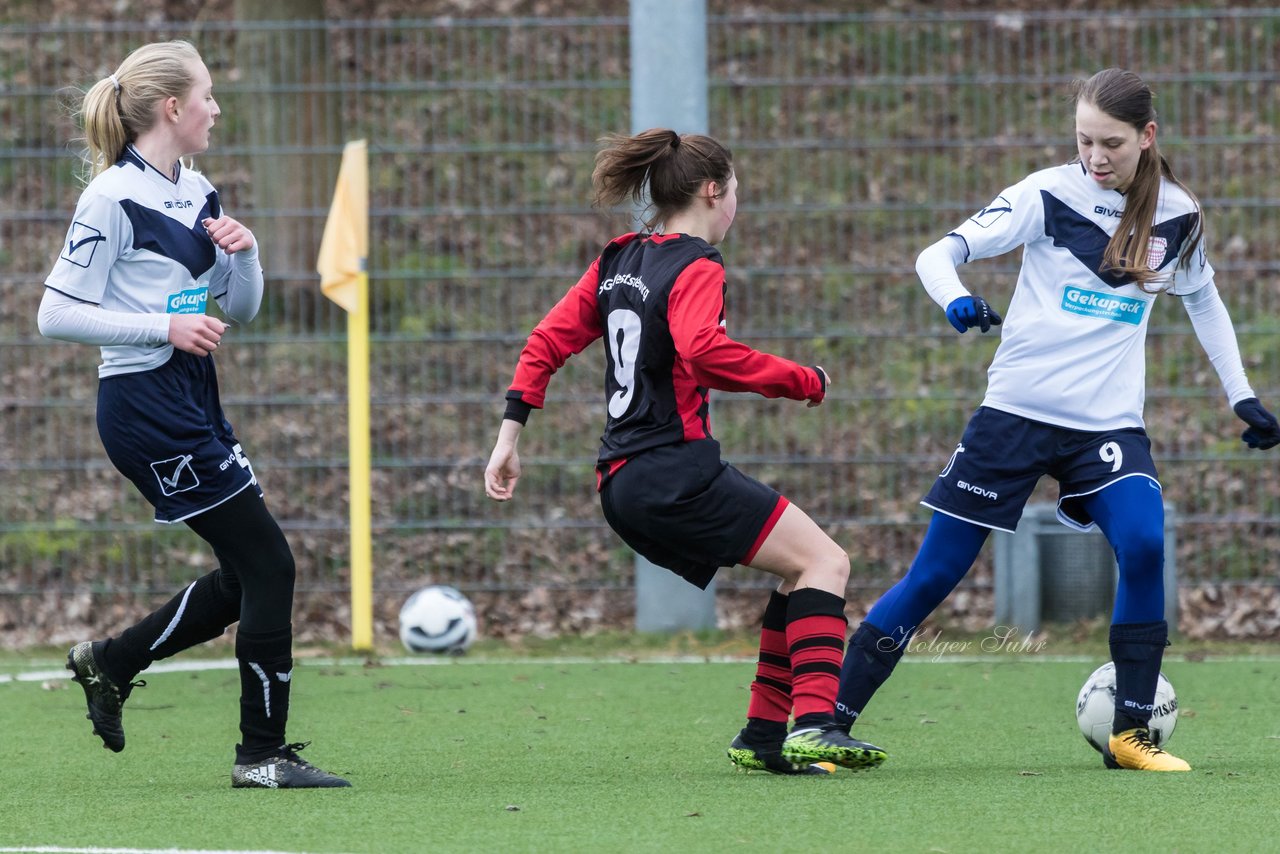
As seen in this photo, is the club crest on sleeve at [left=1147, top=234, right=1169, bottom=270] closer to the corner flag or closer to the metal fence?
the metal fence

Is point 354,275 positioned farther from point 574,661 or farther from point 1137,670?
point 1137,670

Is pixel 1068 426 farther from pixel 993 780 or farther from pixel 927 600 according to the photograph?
pixel 993 780

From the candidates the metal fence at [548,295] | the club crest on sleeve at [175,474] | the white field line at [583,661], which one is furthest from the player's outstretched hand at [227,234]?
the metal fence at [548,295]

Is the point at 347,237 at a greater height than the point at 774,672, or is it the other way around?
the point at 347,237

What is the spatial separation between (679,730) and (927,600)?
1.19 m

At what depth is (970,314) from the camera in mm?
4469

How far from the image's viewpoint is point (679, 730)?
228 inches

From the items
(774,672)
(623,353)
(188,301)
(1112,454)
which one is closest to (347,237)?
(188,301)

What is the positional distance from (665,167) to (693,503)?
2.94ft

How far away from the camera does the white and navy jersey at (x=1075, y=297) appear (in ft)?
16.1

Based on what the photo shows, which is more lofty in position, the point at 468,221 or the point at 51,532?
the point at 468,221

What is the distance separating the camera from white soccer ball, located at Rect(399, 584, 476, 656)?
773 centimetres

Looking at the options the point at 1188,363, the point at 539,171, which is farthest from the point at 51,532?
the point at 1188,363

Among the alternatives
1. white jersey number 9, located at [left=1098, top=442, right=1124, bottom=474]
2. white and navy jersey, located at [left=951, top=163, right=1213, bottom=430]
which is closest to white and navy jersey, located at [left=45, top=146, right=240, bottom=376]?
white and navy jersey, located at [left=951, top=163, right=1213, bottom=430]
